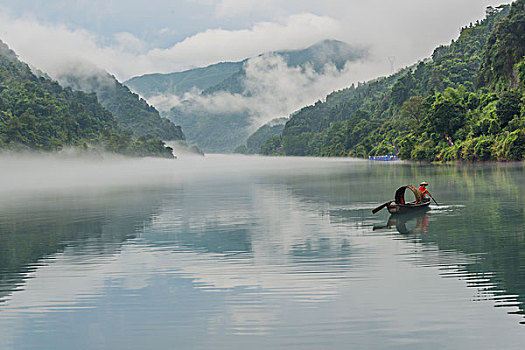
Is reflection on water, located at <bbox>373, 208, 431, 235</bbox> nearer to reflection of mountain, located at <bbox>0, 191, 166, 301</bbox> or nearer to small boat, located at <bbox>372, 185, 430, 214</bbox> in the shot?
small boat, located at <bbox>372, 185, 430, 214</bbox>

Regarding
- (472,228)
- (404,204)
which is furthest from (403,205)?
(472,228)

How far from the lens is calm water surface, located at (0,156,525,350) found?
1528cm

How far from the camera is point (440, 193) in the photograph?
55.9 metres

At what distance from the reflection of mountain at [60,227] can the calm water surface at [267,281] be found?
0.48ft

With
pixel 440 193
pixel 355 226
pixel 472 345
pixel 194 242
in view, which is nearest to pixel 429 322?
pixel 472 345

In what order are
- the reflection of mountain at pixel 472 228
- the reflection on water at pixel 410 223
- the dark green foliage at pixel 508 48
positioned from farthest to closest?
the dark green foliage at pixel 508 48 < the reflection on water at pixel 410 223 < the reflection of mountain at pixel 472 228

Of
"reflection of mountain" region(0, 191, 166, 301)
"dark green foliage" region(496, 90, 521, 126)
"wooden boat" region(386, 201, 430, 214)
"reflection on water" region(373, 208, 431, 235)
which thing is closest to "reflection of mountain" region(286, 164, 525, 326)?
"reflection on water" region(373, 208, 431, 235)

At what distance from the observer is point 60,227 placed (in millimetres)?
37375

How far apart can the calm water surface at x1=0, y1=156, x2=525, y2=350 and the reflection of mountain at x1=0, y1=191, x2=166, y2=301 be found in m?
0.15

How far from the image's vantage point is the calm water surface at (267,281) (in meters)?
15.3

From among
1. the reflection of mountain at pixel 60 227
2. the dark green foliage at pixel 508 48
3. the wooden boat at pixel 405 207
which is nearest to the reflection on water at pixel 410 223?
the wooden boat at pixel 405 207

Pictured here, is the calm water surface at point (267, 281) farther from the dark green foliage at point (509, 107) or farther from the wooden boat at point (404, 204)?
the dark green foliage at point (509, 107)

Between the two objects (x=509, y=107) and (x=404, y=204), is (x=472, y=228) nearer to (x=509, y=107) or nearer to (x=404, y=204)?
(x=404, y=204)

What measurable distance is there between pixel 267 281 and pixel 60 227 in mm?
20610
